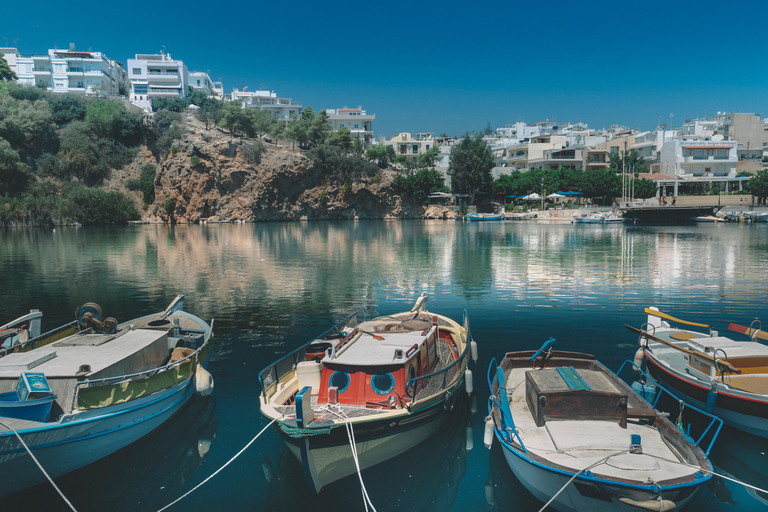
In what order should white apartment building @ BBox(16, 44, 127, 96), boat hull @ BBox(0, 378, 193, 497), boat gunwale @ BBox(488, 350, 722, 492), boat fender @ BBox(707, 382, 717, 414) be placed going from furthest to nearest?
1. white apartment building @ BBox(16, 44, 127, 96)
2. boat fender @ BBox(707, 382, 717, 414)
3. boat hull @ BBox(0, 378, 193, 497)
4. boat gunwale @ BBox(488, 350, 722, 492)

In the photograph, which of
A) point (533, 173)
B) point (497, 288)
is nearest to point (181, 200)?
point (533, 173)

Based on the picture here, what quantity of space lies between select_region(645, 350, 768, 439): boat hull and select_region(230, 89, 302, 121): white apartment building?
128177 mm

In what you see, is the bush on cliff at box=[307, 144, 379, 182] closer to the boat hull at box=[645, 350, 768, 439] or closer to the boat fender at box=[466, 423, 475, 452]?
the boat fender at box=[466, 423, 475, 452]

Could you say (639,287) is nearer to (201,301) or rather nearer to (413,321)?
(413,321)

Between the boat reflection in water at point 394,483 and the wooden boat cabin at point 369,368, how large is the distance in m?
1.28

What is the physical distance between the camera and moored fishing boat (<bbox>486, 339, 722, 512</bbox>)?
23.5ft

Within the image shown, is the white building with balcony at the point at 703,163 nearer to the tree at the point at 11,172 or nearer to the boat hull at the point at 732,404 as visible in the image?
the boat hull at the point at 732,404

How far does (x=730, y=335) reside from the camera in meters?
17.3

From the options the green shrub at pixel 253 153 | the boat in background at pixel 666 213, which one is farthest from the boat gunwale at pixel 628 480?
the green shrub at pixel 253 153

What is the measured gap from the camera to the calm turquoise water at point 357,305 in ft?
29.9

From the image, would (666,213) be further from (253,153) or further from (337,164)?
(253,153)

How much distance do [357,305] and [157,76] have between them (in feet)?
406

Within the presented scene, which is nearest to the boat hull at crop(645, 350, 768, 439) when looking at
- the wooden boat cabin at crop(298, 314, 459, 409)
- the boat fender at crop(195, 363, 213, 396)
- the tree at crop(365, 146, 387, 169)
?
the wooden boat cabin at crop(298, 314, 459, 409)

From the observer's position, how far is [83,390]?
960 centimetres
